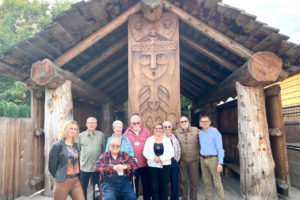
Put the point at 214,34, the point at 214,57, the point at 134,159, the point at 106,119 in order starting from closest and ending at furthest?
the point at 134,159, the point at 214,34, the point at 214,57, the point at 106,119

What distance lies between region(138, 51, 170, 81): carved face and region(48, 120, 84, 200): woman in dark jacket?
204 cm

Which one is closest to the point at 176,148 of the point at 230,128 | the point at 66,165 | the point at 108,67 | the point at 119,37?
the point at 66,165

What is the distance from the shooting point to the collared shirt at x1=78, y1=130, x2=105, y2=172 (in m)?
3.35

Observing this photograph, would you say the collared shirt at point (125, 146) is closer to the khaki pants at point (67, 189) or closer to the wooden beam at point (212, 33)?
the khaki pants at point (67, 189)

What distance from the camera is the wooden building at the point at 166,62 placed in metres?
3.55

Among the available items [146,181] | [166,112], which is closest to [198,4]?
[166,112]

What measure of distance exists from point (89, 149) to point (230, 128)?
455 cm

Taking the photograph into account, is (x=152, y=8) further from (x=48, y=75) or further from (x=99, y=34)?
(x=48, y=75)

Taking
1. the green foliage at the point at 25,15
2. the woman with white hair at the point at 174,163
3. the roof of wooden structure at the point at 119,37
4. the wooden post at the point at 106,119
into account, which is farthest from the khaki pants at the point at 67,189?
the green foliage at the point at 25,15

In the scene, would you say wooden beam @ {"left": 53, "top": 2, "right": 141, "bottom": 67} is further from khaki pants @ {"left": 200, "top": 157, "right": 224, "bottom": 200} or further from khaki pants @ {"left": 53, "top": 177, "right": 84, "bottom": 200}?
khaki pants @ {"left": 200, "top": 157, "right": 224, "bottom": 200}

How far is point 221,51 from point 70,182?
13.0 ft

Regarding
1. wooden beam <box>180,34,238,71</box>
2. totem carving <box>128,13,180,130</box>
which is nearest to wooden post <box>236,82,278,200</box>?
wooden beam <box>180,34,238,71</box>

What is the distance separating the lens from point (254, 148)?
3725 mm

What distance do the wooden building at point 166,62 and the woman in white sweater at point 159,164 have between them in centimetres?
98
